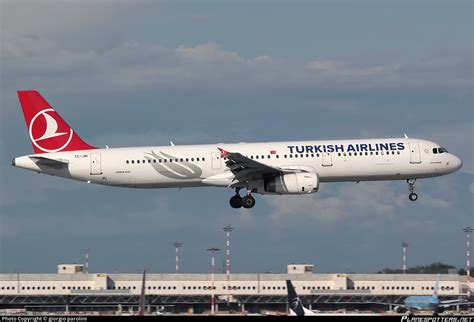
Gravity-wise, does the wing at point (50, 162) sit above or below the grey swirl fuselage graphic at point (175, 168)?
above

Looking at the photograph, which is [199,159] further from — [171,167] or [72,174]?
[72,174]

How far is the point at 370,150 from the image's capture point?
8706 cm

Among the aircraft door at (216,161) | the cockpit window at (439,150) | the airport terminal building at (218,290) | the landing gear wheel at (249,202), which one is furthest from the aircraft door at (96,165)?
the airport terminal building at (218,290)

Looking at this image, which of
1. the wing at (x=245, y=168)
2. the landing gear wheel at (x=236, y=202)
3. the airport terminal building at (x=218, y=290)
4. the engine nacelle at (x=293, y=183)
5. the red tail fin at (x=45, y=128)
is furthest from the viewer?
the airport terminal building at (x=218, y=290)

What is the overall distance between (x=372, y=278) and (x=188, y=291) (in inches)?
823

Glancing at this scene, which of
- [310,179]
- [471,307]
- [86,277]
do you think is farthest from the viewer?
[86,277]

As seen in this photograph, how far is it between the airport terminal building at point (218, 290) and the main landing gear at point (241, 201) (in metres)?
25.9

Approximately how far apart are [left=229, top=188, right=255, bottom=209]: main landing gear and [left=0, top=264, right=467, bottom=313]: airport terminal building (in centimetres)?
2586

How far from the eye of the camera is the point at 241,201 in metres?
89.1

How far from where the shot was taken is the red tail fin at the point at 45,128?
90.2 metres

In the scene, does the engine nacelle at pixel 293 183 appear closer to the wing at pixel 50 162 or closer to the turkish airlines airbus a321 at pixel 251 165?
the turkish airlines airbus a321 at pixel 251 165

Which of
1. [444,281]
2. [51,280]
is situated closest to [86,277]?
[51,280]

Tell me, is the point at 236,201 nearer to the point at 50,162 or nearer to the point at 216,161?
the point at 216,161

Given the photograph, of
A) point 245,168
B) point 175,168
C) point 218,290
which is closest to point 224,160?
point 245,168
